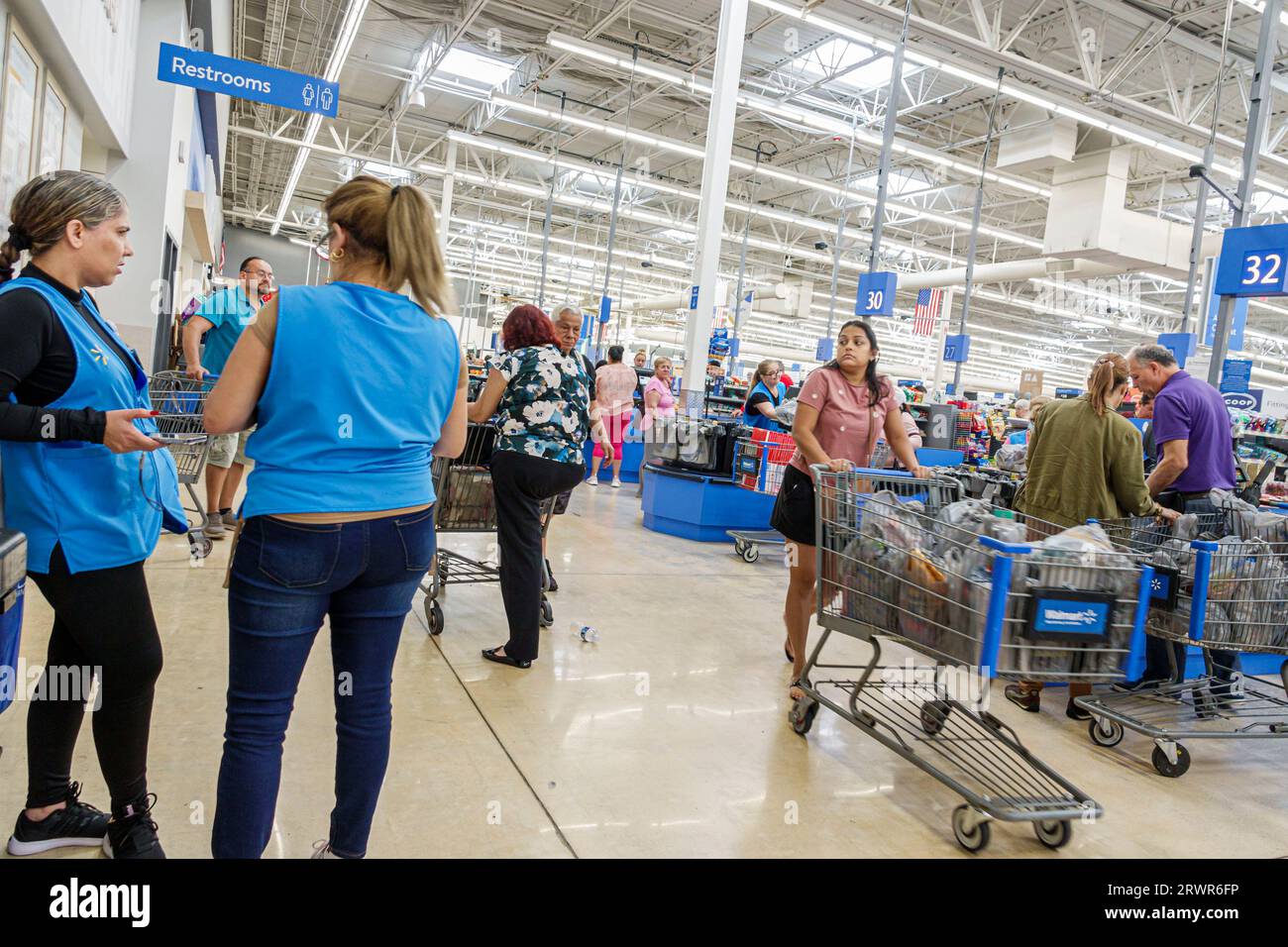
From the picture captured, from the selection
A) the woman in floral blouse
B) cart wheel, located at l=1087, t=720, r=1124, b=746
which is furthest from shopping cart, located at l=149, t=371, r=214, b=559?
cart wheel, located at l=1087, t=720, r=1124, b=746

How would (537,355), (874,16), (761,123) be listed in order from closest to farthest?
(537,355) < (874,16) < (761,123)

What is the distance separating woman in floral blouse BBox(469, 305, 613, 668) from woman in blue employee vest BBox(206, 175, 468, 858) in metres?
1.82

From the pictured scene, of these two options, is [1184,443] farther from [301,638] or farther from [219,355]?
[219,355]

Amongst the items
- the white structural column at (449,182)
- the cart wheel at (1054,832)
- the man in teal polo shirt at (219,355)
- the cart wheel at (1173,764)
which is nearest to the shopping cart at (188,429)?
the man in teal polo shirt at (219,355)

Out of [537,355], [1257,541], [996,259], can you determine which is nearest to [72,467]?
[537,355]

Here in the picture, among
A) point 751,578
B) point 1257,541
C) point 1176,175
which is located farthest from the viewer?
point 1176,175

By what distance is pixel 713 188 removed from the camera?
9.88 metres

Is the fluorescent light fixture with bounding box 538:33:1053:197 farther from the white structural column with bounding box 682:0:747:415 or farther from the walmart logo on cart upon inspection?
the walmart logo on cart

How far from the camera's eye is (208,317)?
540 cm

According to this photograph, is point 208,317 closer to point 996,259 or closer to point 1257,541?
point 1257,541

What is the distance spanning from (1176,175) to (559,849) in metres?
18.0

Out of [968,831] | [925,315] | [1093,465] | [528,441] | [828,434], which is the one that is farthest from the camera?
[925,315]

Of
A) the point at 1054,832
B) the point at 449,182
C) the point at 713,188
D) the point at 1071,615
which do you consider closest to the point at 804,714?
the point at 1054,832

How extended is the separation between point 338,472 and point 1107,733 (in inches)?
139
